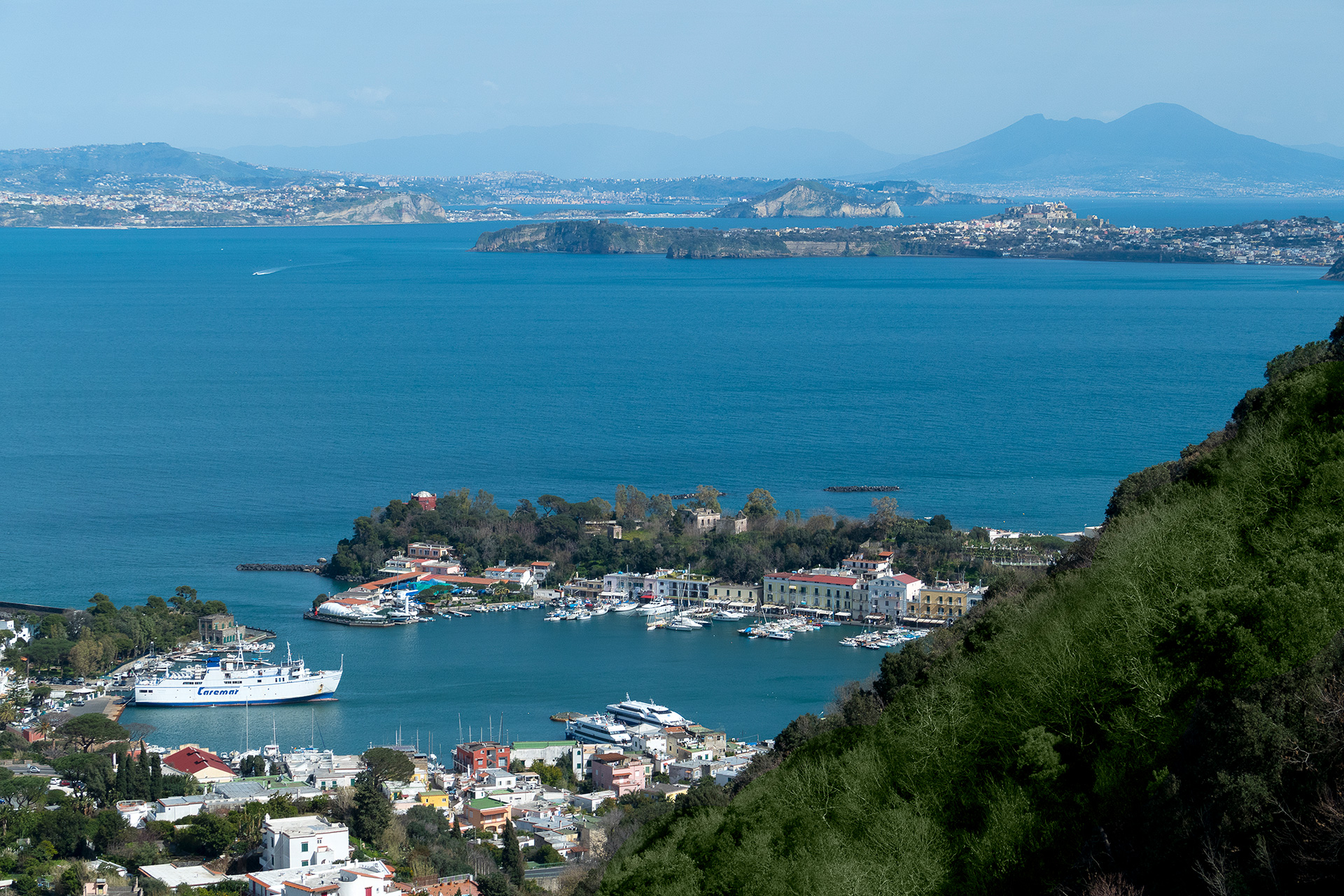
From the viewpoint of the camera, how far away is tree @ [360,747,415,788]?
11.9 metres

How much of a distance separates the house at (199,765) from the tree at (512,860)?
319 centimetres

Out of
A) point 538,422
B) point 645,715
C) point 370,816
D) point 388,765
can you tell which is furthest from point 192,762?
point 538,422

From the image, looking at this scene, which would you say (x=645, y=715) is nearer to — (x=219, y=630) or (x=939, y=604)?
(x=939, y=604)

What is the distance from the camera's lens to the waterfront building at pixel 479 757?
1267 centimetres

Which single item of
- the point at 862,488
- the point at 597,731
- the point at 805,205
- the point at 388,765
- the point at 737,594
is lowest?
the point at 737,594

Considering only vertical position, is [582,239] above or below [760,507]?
above

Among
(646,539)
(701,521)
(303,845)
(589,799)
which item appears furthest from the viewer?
(701,521)

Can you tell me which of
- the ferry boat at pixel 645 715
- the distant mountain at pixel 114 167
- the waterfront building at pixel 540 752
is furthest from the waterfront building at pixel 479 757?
the distant mountain at pixel 114 167

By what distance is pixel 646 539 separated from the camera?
2077 centimetres

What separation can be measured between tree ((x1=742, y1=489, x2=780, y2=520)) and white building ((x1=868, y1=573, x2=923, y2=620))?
9.24 feet

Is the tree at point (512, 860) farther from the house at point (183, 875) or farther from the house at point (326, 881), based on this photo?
the house at point (183, 875)

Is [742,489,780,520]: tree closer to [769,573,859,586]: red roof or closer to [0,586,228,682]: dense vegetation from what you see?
[769,573,859,586]: red roof

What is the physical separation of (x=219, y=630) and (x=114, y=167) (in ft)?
537

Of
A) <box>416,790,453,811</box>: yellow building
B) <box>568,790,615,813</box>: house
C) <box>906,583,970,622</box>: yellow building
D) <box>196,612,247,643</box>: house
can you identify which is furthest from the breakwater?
<box>416,790,453,811</box>: yellow building
